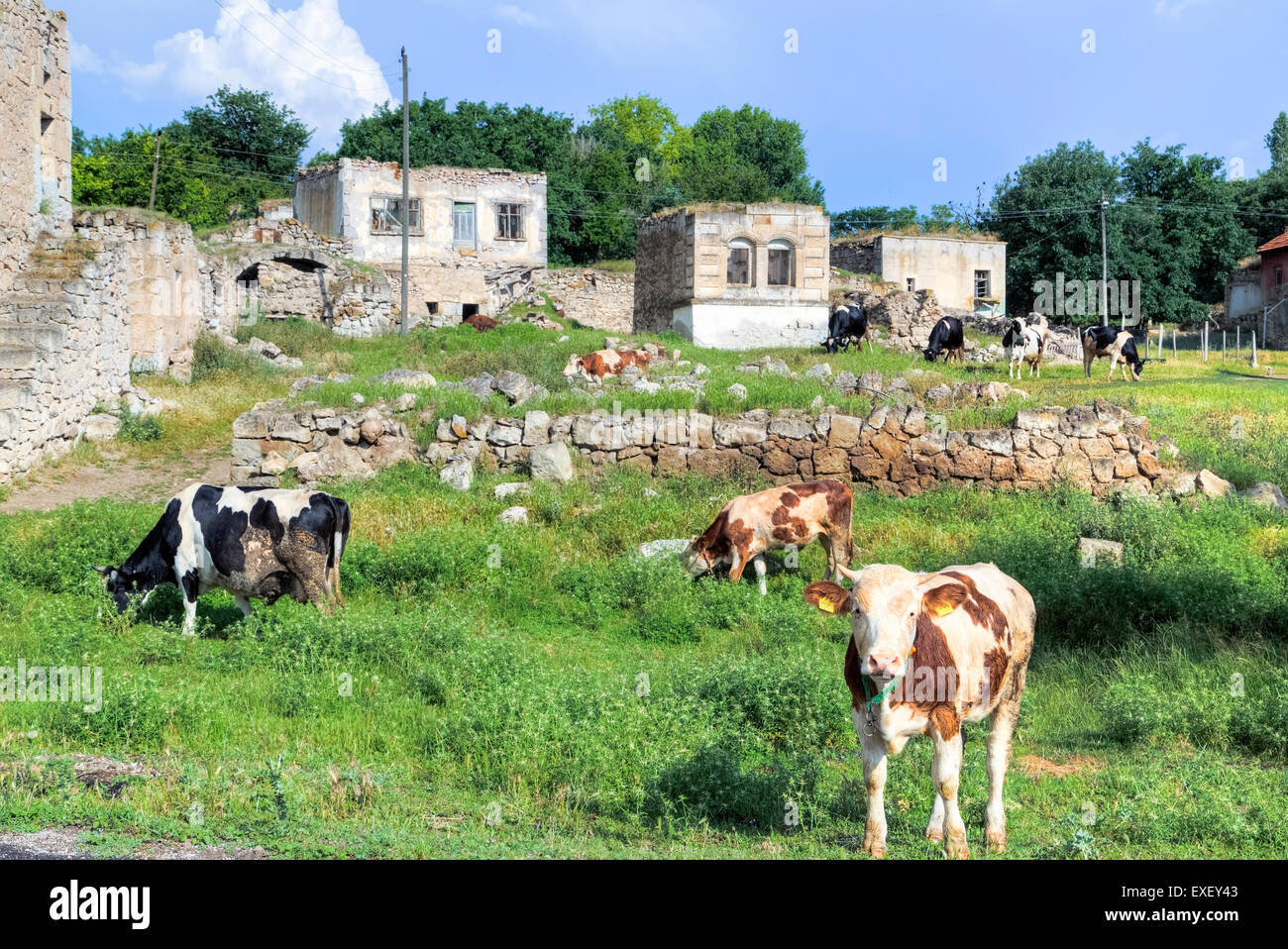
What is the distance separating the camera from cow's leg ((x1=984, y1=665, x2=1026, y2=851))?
5.64m

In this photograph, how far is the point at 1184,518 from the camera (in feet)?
41.6

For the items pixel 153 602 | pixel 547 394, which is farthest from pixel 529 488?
pixel 153 602

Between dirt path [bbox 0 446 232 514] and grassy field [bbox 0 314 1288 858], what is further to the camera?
dirt path [bbox 0 446 232 514]

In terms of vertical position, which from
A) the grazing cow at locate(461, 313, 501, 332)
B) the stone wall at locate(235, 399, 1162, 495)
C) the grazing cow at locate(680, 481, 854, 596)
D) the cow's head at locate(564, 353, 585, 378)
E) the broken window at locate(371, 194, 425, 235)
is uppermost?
the broken window at locate(371, 194, 425, 235)

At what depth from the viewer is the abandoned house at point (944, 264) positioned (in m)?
42.8

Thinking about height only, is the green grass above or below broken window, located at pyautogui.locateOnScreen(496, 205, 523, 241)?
below

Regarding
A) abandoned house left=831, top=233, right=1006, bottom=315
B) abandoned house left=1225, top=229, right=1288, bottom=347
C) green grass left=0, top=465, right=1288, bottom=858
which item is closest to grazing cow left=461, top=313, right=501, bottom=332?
abandoned house left=831, top=233, right=1006, bottom=315

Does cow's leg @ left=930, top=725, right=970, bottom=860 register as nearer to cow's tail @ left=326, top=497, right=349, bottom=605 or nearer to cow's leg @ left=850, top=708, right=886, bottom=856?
cow's leg @ left=850, top=708, right=886, bottom=856

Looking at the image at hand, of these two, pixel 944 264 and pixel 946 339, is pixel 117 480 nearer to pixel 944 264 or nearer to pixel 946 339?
pixel 946 339

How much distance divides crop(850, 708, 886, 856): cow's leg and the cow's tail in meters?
6.04

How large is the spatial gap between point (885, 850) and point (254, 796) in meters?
3.24

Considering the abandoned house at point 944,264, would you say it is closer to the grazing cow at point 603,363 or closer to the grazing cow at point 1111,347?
the grazing cow at point 1111,347
